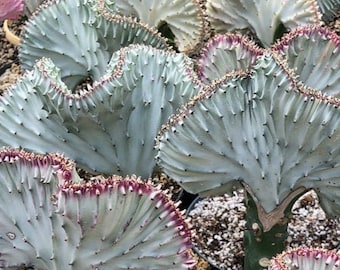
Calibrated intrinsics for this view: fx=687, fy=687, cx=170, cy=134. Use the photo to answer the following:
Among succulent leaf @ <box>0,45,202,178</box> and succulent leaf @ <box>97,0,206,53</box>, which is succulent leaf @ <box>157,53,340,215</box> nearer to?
succulent leaf @ <box>0,45,202,178</box>

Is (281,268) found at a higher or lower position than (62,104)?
lower

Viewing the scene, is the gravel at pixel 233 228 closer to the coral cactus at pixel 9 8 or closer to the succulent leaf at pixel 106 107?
the succulent leaf at pixel 106 107

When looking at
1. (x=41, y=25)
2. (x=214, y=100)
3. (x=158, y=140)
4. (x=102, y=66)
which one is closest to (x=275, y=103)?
(x=214, y=100)

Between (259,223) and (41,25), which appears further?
(41,25)

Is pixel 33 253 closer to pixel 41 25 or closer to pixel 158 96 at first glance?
pixel 158 96

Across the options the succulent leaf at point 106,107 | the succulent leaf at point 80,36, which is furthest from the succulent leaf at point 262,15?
the succulent leaf at point 106,107

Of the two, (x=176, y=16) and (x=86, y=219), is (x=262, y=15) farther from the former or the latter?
(x=86, y=219)
